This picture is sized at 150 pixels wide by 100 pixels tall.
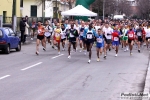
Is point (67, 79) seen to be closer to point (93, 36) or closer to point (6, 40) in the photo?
point (93, 36)

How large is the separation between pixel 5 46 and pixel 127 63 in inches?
298

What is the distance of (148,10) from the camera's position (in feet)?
301

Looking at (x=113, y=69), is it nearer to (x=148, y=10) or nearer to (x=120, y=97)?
(x=120, y=97)

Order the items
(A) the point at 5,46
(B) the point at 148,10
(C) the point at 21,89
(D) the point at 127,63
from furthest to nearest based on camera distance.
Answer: (B) the point at 148,10 < (A) the point at 5,46 < (D) the point at 127,63 < (C) the point at 21,89

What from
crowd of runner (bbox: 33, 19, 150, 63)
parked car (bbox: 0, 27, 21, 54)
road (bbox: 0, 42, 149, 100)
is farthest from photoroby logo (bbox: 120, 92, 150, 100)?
parked car (bbox: 0, 27, 21, 54)

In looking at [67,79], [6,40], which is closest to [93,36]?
[6,40]

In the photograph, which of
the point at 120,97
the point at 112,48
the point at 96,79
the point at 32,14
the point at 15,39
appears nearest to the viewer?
the point at 120,97

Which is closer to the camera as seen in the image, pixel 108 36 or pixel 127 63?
pixel 127 63

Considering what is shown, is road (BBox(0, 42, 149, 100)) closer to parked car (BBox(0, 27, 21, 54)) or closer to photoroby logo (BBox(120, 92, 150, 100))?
photoroby logo (BBox(120, 92, 150, 100))

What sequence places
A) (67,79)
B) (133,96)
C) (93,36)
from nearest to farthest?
(133,96) < (67,79) < (93,36)

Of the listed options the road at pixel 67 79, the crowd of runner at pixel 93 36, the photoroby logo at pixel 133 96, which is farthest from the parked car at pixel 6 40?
the photoroby logo at pixel 133 96

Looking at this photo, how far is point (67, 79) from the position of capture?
49.9ft

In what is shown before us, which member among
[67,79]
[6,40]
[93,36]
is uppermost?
[93,36]

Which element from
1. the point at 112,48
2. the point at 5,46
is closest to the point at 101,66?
the point at 5,46
